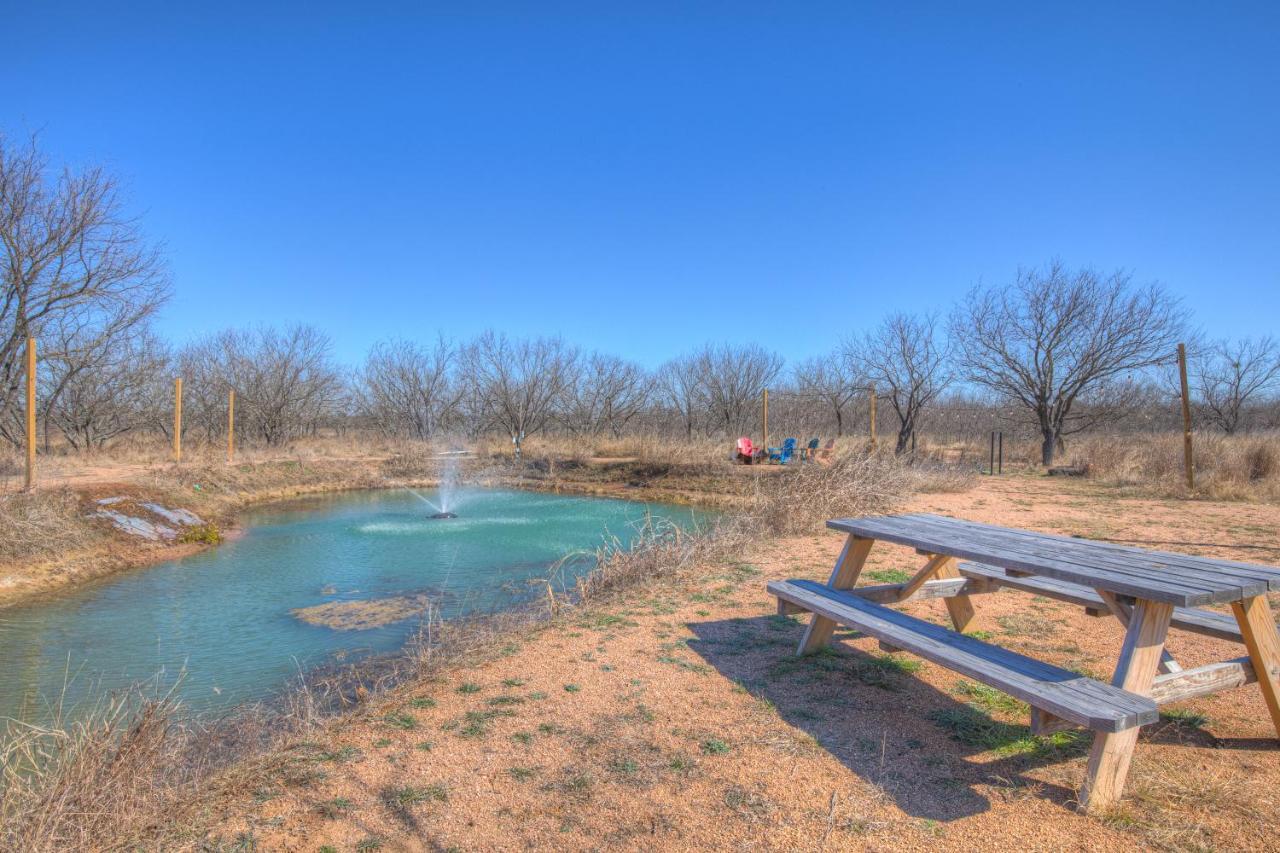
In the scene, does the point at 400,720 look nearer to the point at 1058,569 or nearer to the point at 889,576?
the point at 1058,569

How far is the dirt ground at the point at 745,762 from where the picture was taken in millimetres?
2426

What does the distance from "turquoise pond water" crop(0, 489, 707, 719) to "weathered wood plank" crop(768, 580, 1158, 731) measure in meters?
3.34

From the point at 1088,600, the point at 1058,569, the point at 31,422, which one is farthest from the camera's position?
the point at 31,422

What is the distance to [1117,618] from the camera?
3.19m

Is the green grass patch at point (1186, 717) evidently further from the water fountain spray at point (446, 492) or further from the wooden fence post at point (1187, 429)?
the water fountain spray at point (446, 492)

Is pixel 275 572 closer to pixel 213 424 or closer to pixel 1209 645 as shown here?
pixel 1209 645

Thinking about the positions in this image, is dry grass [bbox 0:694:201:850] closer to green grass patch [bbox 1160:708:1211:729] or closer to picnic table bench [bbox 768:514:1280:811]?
picnic table bench [bbox 768:514:1280:811]

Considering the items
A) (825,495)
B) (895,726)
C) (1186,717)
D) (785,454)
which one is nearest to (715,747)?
(895,726)

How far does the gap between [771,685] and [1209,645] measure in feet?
9.82

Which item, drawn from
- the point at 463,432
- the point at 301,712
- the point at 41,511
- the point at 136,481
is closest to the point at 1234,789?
the point at 301,712

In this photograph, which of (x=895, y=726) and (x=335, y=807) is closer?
(x=335, y=807)

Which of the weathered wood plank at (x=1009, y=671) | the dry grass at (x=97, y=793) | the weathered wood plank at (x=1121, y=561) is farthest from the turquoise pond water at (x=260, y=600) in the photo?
the weathered wood plank at (x=1121, y=561)

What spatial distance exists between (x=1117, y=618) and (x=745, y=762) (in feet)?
6.07

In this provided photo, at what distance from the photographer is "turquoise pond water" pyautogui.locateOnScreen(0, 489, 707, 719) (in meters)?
5.85
